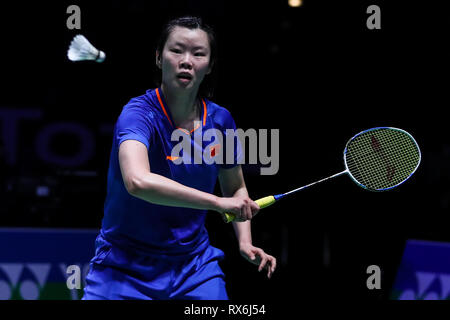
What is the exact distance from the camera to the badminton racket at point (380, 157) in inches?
107

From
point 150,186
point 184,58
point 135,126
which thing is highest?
point 184,58

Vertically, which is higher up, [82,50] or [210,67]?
[82,50]

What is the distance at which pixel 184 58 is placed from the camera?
217 centimetres

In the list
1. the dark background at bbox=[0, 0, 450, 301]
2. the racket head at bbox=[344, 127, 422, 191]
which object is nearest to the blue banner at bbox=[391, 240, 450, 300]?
the dark background at bbox=[0, 0, 450, 301]

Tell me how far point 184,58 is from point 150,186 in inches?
20.5

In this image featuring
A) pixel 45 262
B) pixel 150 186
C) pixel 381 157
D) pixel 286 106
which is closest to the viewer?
pixel 150 186

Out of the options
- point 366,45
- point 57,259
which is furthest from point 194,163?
point 366,45

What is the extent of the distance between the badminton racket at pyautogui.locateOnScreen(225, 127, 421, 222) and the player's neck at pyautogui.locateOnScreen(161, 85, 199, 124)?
2.58 feet

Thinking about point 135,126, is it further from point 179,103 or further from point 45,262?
point 45,262

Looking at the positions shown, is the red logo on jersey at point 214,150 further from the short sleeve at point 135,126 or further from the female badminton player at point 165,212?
the short sleeve at point 135,126

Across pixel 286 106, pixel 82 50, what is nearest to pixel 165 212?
pixel 82 50

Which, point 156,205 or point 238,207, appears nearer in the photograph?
point 238,207

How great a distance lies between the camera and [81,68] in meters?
5.00

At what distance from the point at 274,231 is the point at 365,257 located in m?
0.82
